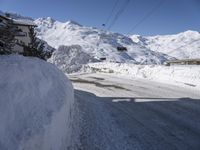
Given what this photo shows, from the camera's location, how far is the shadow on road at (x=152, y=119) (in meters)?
7.62

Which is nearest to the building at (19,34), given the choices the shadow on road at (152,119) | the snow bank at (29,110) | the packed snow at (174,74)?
the shadow on road at (152,119)

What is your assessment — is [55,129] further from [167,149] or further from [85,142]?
[167,149]

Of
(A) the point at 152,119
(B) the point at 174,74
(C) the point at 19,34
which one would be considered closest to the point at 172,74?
(B) the point at 174,74

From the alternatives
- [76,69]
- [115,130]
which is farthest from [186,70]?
[76,69]

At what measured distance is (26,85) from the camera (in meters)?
6.23

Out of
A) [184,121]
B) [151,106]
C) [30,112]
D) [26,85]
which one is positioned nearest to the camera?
[30,112]

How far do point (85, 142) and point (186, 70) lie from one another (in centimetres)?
1700

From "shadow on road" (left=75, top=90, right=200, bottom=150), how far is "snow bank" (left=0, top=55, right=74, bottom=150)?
167 centimetres

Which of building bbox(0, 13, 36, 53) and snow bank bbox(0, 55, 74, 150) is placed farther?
building bbox(0, 13, 36, 53)

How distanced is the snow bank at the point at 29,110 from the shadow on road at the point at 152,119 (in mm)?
1669

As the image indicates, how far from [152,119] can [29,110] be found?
5508mm

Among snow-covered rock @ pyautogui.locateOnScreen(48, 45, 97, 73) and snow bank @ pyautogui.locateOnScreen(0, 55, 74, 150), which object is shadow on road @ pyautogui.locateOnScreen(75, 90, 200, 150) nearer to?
snow bank @ pyautogui.locateOnScreen(0, 55, 74, 150)

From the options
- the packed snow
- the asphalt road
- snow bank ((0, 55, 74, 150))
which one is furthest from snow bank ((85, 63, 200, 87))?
snow bank ((0, 55, 74, 150))

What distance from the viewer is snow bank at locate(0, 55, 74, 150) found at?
4.75 meters
